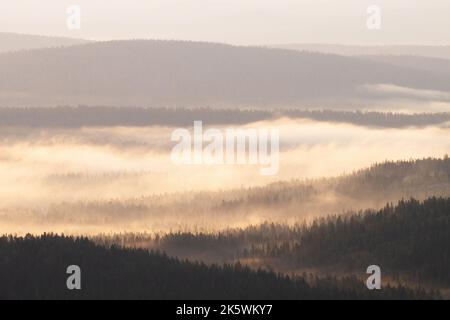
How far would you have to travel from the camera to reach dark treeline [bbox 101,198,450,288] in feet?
464

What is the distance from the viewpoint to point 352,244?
157m

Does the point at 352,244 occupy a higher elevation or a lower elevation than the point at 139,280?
lower

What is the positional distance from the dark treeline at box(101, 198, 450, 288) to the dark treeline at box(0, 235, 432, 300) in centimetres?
862

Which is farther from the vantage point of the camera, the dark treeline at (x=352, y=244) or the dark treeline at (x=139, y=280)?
the dark treeline at (x=352, y=244)

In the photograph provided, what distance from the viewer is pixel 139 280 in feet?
378

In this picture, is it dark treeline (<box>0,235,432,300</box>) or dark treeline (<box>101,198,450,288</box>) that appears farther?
dark treeline (<box>101,198,450,288</box>)

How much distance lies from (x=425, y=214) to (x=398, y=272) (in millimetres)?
21447

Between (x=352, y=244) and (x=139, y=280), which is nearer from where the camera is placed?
(x=139, y=280)

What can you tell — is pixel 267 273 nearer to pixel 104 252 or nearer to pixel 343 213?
pixel 104 252

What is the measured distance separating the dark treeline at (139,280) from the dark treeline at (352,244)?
28.3 ft

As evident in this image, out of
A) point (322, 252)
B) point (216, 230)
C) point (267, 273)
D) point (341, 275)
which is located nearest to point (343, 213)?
point (216, 230)

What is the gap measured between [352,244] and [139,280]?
48984 millimetres

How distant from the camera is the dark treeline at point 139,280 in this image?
112000mm

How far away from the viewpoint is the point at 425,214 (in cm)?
15788
